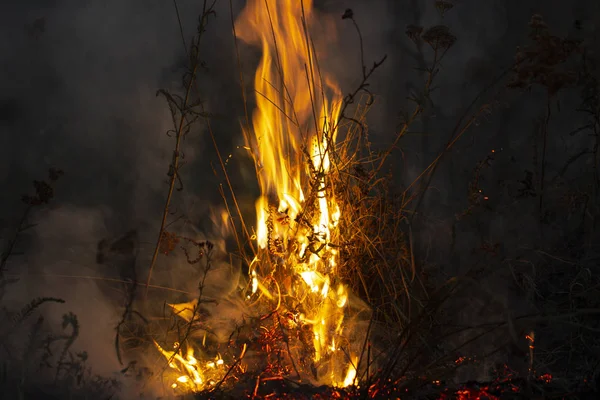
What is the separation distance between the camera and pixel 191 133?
3662 mm

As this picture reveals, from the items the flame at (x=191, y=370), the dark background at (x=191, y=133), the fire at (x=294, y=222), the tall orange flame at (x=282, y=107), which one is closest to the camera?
the flame at (x=191, y=370)

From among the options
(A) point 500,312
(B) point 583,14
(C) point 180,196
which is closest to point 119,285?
(C) point 180,196

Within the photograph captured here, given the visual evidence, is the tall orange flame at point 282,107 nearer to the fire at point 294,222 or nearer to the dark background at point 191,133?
the fire at point 294,222

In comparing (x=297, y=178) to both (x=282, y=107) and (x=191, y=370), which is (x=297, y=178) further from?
(x=191, y=370)

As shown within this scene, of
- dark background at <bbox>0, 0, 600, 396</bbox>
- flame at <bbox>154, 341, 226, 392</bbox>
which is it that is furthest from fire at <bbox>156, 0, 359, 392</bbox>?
dark background at <bbox>0, 0, 600, 396</bbox>

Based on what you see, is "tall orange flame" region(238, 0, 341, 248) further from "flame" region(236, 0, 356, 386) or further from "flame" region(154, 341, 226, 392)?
"flame" region(154, 341, 226, 392)

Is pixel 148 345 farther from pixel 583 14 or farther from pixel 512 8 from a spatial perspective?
pixel 583 14

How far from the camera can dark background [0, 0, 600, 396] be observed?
3033 millimetres

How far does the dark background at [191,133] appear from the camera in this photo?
9.95ft

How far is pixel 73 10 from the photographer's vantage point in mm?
3295

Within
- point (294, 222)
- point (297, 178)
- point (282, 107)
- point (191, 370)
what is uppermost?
point (282, 107)

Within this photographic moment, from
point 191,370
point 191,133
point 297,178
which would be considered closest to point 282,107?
point 297,178

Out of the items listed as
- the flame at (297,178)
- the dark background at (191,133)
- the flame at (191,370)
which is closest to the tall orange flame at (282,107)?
the flame at (297,178)

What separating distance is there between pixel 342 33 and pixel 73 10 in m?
1.72
